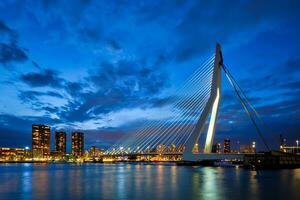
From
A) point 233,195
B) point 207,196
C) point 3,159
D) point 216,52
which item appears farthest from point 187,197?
point 3,159

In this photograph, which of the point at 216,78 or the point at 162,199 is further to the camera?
the point at 216,78

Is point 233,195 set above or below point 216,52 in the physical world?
below

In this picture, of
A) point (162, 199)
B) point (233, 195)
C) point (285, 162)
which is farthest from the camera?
point (285, 162)

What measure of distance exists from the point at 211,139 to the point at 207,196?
29.2 m

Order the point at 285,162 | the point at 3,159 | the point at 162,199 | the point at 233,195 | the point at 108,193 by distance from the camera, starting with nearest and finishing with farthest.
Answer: the point at 162,199 < the point at 233,195 < the point at 108,193 < the point at 285,162 < the point at 3,159

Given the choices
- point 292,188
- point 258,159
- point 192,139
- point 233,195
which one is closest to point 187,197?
point 233,195

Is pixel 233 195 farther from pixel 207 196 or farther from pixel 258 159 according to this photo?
pixel 258 159

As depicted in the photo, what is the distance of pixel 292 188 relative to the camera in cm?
3191

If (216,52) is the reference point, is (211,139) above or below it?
below

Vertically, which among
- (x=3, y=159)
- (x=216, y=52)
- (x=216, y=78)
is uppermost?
(x=216, y=52)

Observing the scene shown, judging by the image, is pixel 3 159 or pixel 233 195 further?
pixel 3 159

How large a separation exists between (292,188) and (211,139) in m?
24.5

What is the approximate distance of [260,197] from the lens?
26609 millimetres

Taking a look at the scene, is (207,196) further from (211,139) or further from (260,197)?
(211,139)
